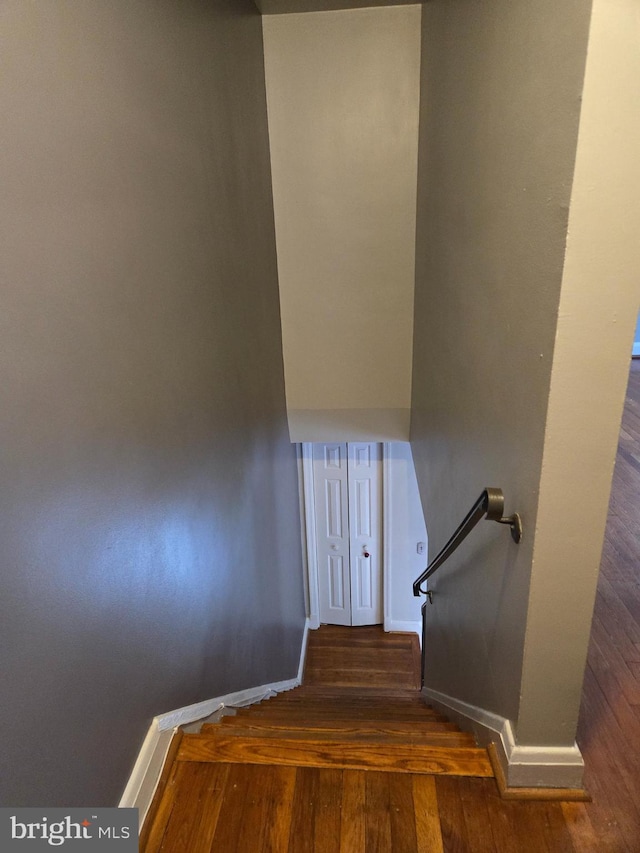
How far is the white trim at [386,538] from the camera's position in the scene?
5.19m

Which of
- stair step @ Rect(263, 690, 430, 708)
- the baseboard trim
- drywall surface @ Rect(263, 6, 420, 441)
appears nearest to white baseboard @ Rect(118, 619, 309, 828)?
stair step @ Rect(263, 690, 430, 708)

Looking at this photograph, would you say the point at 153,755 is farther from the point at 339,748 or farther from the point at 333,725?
the point at 333,725

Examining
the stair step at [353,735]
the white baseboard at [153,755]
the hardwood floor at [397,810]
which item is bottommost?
the stair step at [353,735]

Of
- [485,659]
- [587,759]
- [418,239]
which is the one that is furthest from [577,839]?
[418,239]

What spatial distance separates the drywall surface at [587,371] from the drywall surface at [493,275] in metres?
0.03

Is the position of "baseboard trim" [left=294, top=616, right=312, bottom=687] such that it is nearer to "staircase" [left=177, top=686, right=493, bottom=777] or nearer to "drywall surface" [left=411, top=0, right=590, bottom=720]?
"drywall surface" [left=411, top=0, right=590, bottom=720]

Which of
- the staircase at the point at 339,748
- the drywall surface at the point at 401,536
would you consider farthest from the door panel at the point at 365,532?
the staircase at the point at 339,748

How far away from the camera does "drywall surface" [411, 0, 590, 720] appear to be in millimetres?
1194

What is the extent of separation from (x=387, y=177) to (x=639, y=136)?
264 cm

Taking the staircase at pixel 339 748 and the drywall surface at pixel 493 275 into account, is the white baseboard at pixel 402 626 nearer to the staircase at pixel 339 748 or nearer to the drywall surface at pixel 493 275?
the drywall surface at pixel 493 275

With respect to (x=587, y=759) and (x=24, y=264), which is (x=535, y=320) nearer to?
(x=24, y=264)

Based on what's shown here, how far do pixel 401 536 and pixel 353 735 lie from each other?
140 inches

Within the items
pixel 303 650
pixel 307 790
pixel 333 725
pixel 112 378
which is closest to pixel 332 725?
pixel 333 725

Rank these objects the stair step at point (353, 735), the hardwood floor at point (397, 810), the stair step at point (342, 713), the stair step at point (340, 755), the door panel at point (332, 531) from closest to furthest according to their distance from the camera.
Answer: the hardwood floor at point (397, 810)
the stair step at point (340, 755)
the stair step at point (353, 735)
the stair step at point (342, 713)
the door panel at point (332, 531)
